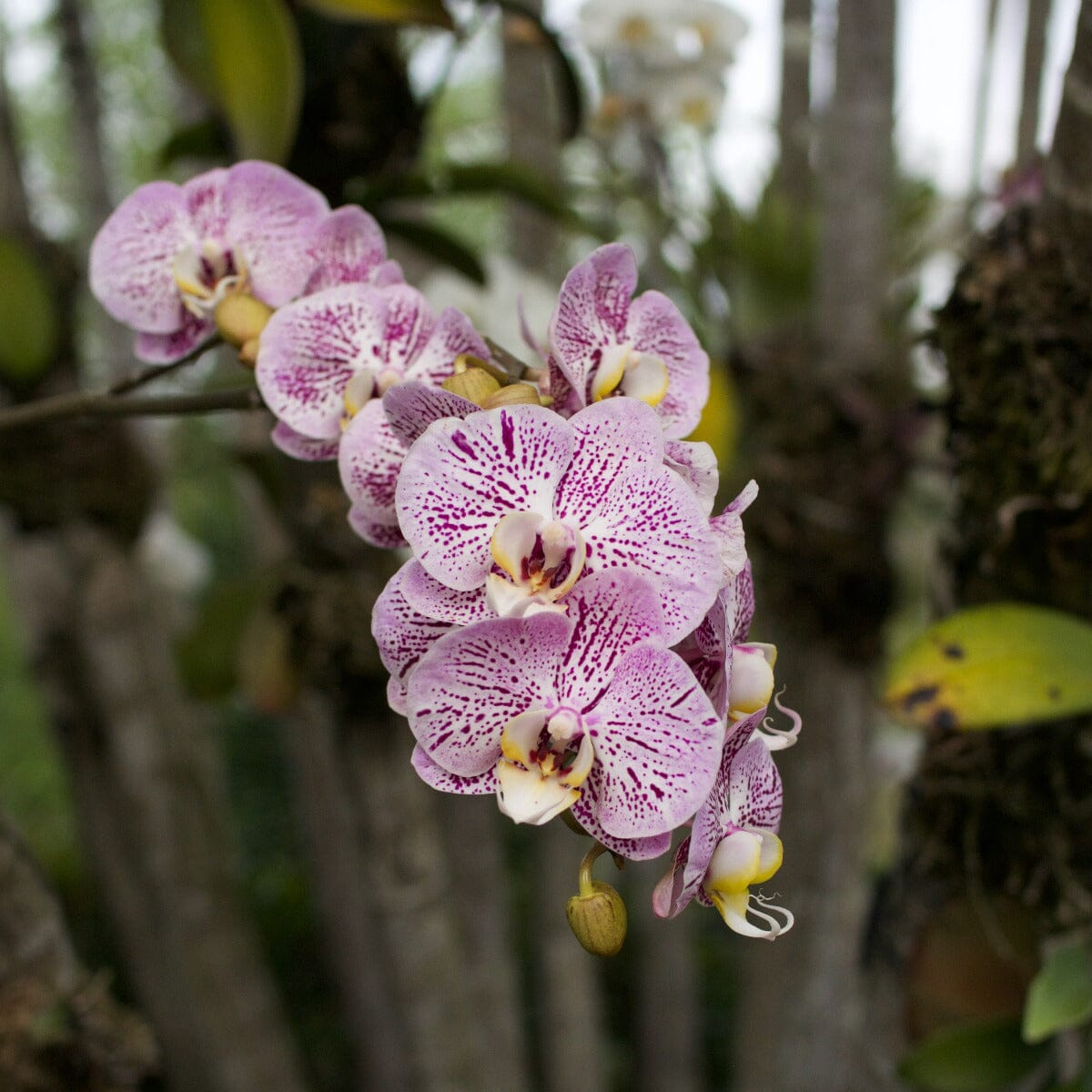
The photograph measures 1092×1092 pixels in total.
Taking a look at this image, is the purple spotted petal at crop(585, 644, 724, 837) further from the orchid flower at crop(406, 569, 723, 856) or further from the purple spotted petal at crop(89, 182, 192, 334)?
the purple spotted petal at crop(89, 182, 192, 334)

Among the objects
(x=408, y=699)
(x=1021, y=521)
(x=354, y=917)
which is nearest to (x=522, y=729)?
(x=408, y=699)

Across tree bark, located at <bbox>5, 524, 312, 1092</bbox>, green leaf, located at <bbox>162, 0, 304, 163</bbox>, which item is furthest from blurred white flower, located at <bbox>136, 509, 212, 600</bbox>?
green leaf, located at <bbox>162, 0, 304, 163</bbox>

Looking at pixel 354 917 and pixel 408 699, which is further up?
pixel 408 699

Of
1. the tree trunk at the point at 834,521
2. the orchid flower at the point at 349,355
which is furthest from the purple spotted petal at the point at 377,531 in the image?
the tree trunk at the point at 834,521

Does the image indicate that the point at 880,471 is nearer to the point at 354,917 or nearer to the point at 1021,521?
the point at 1021,521

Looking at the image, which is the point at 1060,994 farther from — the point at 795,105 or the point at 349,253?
the point at 795,105
